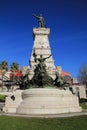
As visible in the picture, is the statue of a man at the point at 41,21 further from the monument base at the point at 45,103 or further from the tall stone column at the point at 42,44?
the monument base at the point at 45,103

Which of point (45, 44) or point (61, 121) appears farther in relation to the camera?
point (45, 44)

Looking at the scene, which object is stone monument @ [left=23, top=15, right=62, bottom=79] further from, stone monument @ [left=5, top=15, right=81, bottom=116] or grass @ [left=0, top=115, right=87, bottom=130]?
grass @ [left=0, top=115, right=87, bottom=130]

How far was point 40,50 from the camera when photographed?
5331 centimetres

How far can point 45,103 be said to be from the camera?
1962 centimetres

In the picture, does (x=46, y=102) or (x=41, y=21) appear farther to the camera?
(x=41, y=21)

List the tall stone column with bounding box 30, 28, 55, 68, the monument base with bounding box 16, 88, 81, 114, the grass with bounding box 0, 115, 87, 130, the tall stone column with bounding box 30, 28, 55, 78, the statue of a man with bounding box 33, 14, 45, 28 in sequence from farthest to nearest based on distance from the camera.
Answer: the statue of a man with bounding box 33, 14, 45, 28 < the tall stone column with bounding box 30, 28, 55, 68 < the tall stone column with bounding box 30, 28, 55, 78 < the monument base with bounding box 16, 88, 81, 114 < the grass with bounding box 0, 115, 87, 130

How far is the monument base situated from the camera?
19.2 meters

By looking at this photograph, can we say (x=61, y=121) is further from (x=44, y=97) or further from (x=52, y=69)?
(x=52, y=69)

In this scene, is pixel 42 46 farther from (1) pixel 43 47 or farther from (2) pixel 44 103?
(2) pixel 44 103

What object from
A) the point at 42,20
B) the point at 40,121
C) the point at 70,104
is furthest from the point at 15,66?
the point at 40,121

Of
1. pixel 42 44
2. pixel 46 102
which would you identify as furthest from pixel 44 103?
pixel 42 44

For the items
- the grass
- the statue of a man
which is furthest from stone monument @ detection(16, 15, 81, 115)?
the statue of a man

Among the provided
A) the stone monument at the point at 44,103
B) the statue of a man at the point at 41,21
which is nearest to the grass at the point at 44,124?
the stone monument at the point at 44,103

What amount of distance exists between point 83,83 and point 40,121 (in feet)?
204
